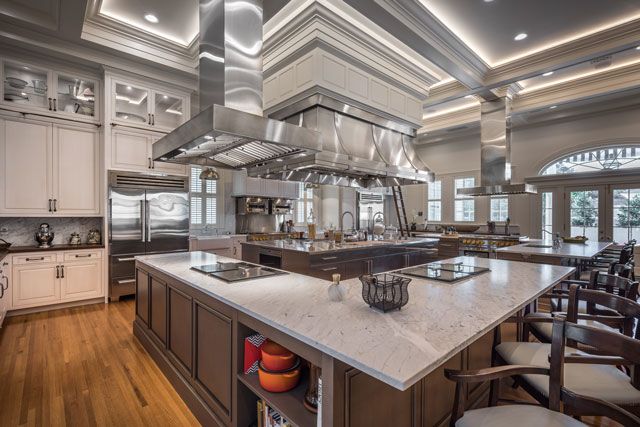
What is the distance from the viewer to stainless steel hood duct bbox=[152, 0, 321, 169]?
212 cm

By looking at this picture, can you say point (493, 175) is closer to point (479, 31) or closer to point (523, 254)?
point (523, 254)

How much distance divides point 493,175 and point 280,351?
18.8 feet

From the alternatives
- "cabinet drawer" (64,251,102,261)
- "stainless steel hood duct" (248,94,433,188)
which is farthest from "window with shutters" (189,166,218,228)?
"stainless steel hood duct" (248,94,433,188)

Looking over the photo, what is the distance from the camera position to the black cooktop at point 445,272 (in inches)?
86.7

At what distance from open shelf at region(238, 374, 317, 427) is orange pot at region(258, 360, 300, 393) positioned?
0.06 ft

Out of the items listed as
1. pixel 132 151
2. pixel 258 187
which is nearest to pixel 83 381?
pixel 132 151

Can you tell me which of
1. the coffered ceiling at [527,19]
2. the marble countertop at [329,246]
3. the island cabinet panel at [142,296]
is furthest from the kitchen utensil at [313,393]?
the coffered ceiling at [527,19]

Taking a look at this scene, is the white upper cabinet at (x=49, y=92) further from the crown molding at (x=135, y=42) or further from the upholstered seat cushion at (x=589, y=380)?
the upholstered seat cushion at (x=589, y=380)

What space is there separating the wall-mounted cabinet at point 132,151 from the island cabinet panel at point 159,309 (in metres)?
2.77

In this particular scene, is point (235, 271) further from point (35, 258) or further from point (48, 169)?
point (48, 169)

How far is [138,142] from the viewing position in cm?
492

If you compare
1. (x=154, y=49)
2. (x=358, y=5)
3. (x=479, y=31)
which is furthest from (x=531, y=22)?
(x=154, y=49)

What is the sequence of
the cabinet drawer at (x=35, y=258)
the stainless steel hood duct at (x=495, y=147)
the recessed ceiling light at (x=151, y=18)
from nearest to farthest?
the recessed ceiling light at (x=151, y=18) < the cabinet drawer at (x=35, y=258) < the stainless steel hood duct at (x=495, y=147)

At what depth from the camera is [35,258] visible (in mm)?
4168
